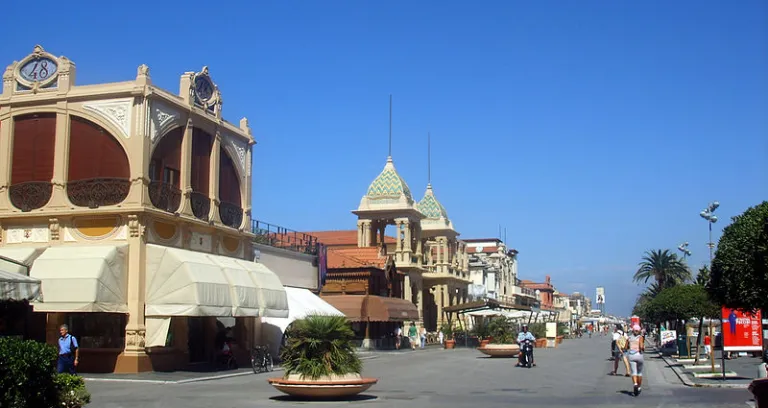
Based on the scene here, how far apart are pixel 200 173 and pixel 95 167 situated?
3.99 meters

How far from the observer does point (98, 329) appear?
27.1 metres

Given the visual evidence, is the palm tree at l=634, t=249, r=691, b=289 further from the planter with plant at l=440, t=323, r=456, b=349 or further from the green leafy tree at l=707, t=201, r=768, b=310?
the green leafy tree at l=707, t=201, r=768, b=310

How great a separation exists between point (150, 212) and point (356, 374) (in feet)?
35.3

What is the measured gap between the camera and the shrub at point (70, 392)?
1189 cm

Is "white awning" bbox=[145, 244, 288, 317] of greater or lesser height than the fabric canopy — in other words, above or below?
above

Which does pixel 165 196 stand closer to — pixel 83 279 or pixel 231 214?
pixel 83 279

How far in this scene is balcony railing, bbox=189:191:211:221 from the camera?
29.2 m

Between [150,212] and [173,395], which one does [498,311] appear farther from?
[173,395]

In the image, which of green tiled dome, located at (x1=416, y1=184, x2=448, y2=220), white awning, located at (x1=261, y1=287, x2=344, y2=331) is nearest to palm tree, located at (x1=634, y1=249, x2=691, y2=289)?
green tiled dome, located at (x1=416, y1=184, x2=448, y2=220)

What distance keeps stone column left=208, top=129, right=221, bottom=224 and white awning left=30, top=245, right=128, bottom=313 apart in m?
4.59

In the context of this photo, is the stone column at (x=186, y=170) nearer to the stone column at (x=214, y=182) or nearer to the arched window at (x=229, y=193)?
the stone column at (x=214, y=182)

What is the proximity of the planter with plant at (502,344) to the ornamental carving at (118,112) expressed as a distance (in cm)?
2096

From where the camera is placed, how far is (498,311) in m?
59.5

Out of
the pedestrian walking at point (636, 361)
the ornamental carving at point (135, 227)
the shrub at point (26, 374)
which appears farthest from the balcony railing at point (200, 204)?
the shrub at point (26, 374)
